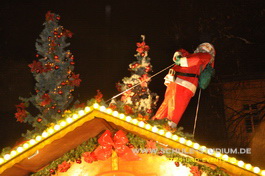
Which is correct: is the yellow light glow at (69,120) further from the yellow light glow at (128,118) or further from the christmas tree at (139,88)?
the christmas tree at (139,88)

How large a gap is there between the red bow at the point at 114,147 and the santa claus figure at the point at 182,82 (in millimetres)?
2172

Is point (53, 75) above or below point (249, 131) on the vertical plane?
below

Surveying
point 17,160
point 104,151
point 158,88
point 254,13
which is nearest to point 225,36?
point 254,13

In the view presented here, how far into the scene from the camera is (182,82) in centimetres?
885

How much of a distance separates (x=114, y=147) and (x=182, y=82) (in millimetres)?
2997

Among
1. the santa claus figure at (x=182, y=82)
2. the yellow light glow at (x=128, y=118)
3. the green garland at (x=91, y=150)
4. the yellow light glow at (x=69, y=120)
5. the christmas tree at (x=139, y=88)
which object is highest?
the christmas tree at (x=139, y=88)

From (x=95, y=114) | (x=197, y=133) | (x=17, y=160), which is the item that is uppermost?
(x=197, y=133)

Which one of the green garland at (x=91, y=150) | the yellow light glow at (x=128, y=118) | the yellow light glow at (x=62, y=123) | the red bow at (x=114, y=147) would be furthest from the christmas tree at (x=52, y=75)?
the yellow light glow at (x=128, y=118)

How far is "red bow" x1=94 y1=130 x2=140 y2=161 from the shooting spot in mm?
6742

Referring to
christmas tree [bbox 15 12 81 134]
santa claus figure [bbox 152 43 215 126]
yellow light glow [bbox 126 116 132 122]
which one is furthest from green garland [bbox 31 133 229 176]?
christmas tree [bbox 15 12 81 134]

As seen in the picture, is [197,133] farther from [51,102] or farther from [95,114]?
[95,114]

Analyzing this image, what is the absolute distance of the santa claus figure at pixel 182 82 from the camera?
8.73 m

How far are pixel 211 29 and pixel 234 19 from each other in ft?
3.46

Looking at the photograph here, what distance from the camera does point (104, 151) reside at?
680 cm
